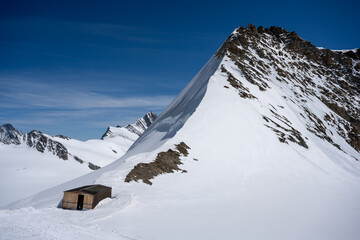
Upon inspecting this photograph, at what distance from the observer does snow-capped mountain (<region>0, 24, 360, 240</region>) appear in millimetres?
13008

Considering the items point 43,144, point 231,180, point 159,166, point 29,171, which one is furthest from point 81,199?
point 43,144

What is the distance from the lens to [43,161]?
105125 mm

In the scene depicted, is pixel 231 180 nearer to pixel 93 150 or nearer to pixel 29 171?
pixel 29 171

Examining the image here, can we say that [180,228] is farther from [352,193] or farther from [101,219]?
[352,193]

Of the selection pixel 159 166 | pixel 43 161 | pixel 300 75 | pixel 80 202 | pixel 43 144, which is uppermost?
pixel 300 75

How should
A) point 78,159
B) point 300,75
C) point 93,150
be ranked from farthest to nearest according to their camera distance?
point 93,150, point 78,159, point 300,75

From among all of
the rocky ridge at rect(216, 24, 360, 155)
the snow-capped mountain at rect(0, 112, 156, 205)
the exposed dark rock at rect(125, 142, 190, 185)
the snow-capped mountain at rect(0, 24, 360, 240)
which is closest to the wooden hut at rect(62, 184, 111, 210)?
the snow-capped mountain at rect(0, 24, 360, 240)

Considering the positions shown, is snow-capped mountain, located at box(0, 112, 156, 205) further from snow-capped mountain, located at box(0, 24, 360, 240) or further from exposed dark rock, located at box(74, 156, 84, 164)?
snow-capped mountain, located at box(0, 24, 360, 240)

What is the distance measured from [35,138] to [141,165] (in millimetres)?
120307

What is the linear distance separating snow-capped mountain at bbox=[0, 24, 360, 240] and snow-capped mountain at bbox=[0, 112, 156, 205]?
61.1 m

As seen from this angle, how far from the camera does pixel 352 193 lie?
24078 mm

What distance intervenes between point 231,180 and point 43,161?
103m

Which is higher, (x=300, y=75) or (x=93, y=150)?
(x=300, y=75)

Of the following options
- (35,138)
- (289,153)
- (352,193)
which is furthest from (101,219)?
(35,138)
